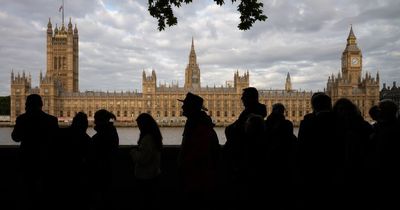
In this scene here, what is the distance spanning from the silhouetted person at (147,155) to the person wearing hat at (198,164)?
56cm

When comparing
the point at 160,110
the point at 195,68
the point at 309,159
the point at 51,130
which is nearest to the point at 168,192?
the point at 51,130

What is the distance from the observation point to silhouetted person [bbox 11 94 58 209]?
4.90 metres

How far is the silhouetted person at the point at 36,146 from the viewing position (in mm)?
4902

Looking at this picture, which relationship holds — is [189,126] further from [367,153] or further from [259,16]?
[259,16]

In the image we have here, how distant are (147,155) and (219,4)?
9.44 feet

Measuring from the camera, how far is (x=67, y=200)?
5.13 meters

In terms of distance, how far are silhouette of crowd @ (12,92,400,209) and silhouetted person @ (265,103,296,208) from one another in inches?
0.4

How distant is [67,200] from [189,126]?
5.96 ft

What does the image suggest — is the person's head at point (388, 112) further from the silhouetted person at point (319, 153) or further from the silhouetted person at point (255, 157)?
the silhouetted person at point (255, 157)

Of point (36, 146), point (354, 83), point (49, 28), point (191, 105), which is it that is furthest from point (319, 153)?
point (49, 28)

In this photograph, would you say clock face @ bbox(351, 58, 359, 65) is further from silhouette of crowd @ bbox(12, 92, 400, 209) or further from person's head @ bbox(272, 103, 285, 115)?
silhouette of crowd @ bbox(12, 92, 400, 209)

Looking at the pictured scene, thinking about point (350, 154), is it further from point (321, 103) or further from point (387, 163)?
point (321, 103)

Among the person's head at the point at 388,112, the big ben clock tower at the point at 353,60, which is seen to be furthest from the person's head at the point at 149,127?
the big ben clock tower at the point at 353,60

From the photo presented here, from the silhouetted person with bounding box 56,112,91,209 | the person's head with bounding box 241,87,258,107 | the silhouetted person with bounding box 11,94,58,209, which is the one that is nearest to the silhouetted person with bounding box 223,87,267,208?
the person's head with bounding box 241,87,258,107
